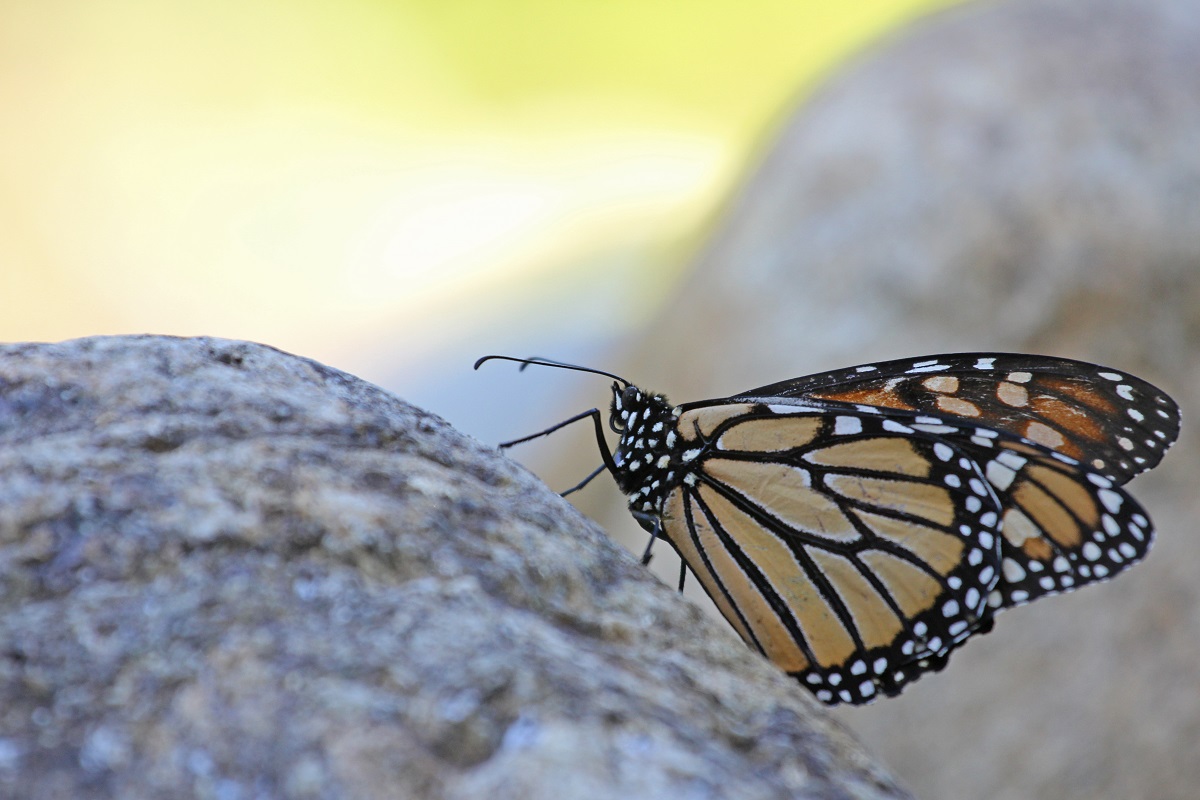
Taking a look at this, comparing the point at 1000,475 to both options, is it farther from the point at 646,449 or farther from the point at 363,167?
the point at 363,167

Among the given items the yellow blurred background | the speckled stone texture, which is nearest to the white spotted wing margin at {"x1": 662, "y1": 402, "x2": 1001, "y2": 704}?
the speckled stone texture

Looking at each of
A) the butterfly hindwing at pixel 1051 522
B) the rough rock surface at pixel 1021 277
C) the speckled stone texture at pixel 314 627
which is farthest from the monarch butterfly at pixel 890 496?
the rough rock surface at pixel 1021 277

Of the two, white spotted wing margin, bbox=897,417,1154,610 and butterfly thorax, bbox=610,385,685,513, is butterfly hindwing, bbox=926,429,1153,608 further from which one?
butterfly thorax, bbox=610,385,685,513

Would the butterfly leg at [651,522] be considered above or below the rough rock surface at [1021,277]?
below

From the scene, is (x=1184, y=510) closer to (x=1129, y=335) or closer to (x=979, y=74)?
(x=1129, y=335)

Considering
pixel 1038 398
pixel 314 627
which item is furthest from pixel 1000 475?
pixel 314 627

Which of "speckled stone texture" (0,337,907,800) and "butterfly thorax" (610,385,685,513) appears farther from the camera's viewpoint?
"butterfly thorax" (610,385,685,513)

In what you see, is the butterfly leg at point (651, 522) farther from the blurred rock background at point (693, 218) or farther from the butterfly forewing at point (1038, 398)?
the blurred rock background at point (693, 218)
